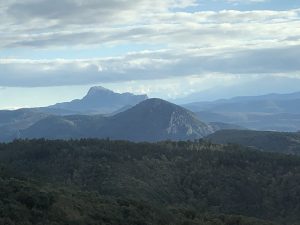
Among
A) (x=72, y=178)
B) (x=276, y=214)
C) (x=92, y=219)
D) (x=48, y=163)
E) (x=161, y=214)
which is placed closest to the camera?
(x=92, y=219)

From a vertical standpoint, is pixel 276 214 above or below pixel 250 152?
below

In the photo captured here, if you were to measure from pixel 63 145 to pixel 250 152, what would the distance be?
4894 centimetres

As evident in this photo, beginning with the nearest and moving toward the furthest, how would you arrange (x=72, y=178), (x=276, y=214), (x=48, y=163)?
1. (x=276, y=214)
2. (x=72, y=178)
3. (x=48, y=163)

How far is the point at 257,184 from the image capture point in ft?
381

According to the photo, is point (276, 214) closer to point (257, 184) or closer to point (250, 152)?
point (257, 184)

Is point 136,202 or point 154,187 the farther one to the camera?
point 154,187

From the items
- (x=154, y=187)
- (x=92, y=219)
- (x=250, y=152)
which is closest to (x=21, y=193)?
(x=92, y=219)

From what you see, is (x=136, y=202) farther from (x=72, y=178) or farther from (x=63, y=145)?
(x=63, y=145)

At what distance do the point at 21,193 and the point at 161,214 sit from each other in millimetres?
15291

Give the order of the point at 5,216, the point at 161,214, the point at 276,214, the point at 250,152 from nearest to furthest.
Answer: the point at 5,216 → the point at 161,214 → the point at 276,214 → the point at 250,152

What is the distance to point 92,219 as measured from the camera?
51.2 m

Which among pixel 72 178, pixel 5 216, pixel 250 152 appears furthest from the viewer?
pixel 250 152

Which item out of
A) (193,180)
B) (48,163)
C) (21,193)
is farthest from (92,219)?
(48,163)

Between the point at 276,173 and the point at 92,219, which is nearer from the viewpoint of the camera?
the point at 92,219
